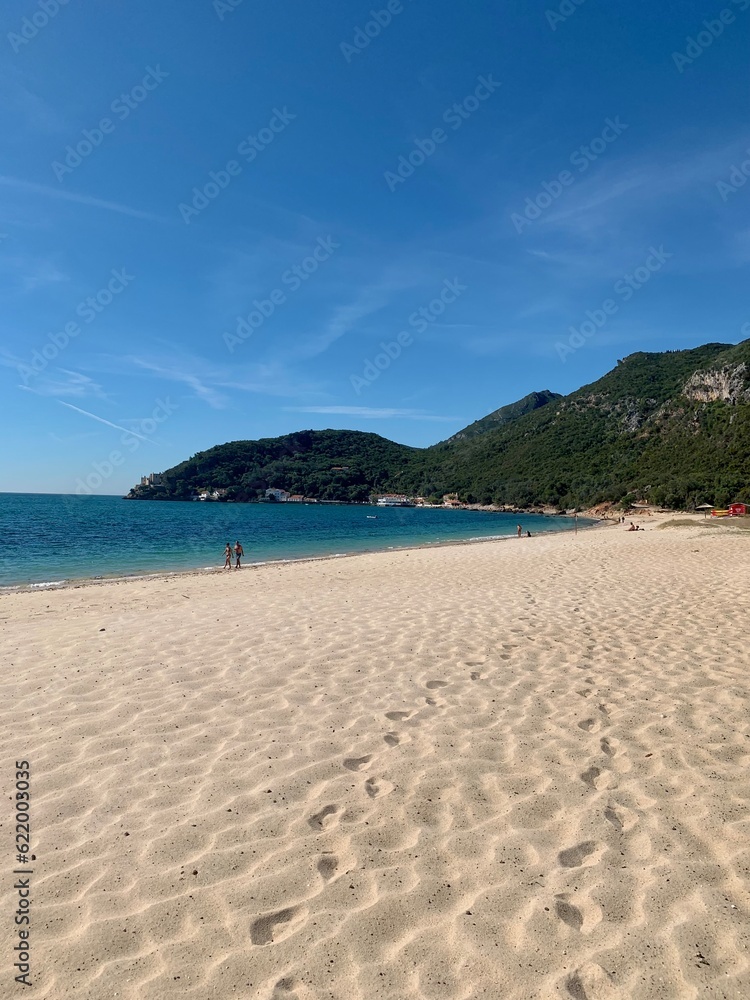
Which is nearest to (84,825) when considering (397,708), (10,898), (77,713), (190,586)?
(10,898)

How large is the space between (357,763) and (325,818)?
0.74 metres

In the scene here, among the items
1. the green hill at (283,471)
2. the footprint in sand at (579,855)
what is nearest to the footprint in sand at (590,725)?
the footprint in sand at (579,855)

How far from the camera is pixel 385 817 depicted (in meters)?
3.48

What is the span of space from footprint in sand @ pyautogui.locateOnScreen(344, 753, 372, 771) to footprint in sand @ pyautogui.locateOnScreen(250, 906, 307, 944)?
140 centimetres

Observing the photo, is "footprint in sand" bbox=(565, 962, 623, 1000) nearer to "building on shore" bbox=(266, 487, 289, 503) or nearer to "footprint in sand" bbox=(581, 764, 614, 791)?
"footprint in sand" bbox=(581, 764, 614, 791)

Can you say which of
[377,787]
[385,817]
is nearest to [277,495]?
[377,787]

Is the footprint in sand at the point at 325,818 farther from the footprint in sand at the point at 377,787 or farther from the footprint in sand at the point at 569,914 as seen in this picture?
the footprint in sand at the point at 569,914

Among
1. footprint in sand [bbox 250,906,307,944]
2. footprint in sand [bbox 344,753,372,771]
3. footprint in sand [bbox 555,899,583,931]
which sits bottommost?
footprint in sand [bbox 555,899,583,931]

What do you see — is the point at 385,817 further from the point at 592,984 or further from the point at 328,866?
the point at 592,984

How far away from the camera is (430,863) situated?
3.05 metres

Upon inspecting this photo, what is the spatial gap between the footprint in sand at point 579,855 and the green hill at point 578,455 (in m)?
64.9

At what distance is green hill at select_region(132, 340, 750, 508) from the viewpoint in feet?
251

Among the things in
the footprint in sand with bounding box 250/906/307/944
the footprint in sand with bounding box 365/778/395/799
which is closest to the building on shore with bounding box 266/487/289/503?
the footprint in sand with bounding box 365/778/395/799

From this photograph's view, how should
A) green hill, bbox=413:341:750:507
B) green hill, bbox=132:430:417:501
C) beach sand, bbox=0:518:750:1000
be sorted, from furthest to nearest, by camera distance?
green hill, bbox=132:430:417:501, green hill, bbox=413:341:750:507, beach sand, bbox=0:518:750:1000
